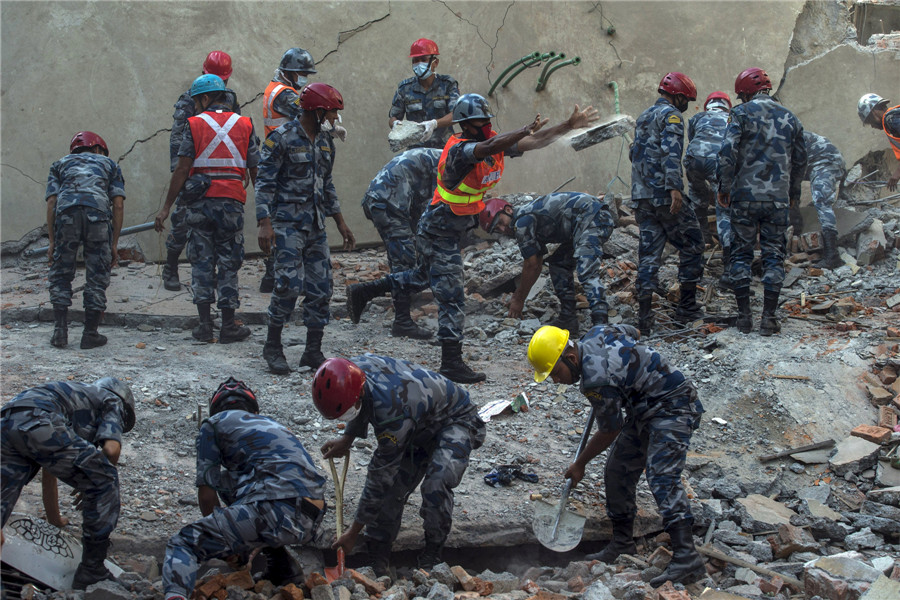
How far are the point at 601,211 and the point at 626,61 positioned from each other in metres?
4.15

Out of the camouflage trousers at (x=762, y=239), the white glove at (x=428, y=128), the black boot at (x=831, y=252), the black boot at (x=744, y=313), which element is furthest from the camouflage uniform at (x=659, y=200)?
the black boot at (x=831, y=252)

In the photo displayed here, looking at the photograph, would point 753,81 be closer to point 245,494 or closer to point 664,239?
point 664,239

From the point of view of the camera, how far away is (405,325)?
6664 mm

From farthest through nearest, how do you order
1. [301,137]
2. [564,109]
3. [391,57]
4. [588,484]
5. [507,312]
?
[564,109]
[391,57]
[507,312]
[301,137]
[588,484]

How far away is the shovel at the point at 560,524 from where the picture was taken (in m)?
4.07

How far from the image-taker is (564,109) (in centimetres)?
962

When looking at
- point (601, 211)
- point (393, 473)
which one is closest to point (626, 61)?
point (601, 211)

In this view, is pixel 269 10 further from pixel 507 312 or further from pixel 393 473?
pixel 393 473

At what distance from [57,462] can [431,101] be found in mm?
5626

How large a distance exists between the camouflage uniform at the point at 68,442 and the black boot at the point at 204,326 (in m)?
2.67

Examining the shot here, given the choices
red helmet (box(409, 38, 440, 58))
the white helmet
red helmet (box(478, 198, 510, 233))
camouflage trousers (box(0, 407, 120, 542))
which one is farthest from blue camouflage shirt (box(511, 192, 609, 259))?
the white helmet

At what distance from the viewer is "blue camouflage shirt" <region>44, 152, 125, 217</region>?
5.93 meters

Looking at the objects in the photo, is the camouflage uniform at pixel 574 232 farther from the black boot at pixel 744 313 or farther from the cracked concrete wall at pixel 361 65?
the cracked concrete wall at pixel 361 65

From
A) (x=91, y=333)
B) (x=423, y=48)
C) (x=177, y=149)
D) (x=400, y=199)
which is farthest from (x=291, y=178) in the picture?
(x=423, y=48)
